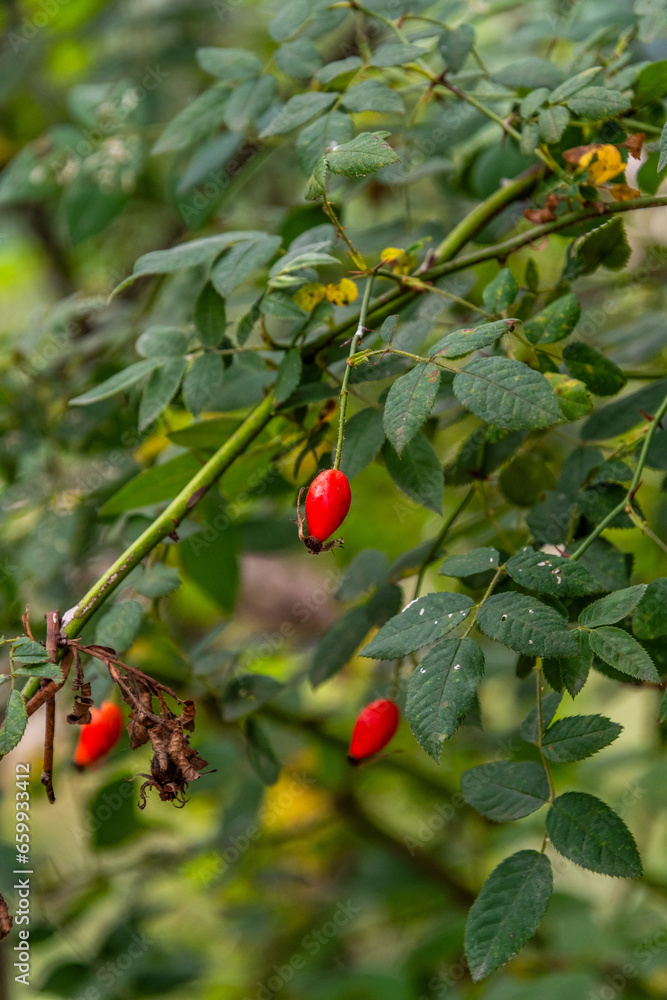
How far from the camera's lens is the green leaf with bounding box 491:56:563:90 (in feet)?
3.33

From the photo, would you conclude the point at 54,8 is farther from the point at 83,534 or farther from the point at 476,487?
the point at 476,487

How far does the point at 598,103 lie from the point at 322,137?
0.28m

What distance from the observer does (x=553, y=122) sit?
0.85 metres

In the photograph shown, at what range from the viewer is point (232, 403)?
3.53 ft

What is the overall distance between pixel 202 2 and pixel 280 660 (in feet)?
5.30

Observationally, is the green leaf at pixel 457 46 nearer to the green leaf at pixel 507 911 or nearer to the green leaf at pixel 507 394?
the green leaf at pixel 507 394

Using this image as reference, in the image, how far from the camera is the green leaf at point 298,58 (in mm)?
1045

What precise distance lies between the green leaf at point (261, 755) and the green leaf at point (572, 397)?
1.82 ft

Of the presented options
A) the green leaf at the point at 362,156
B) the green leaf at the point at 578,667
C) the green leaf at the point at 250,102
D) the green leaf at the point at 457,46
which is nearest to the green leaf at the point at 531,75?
the green leaf at the point at 457,46

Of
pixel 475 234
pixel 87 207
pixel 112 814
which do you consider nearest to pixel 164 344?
pixel 475 234

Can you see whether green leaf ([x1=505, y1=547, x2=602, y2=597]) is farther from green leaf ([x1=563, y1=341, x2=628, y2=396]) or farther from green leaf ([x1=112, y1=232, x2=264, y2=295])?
green leaf ([x1=112, y1=232, x2=264, y2=295])

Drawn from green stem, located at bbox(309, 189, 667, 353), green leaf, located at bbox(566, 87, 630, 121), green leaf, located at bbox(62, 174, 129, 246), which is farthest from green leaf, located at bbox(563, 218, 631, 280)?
green leaf, located at bbox(62, 174, 129, 246)

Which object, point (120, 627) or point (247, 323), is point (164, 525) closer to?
point (120, 627)

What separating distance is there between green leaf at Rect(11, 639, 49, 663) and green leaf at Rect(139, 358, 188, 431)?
0.33m
